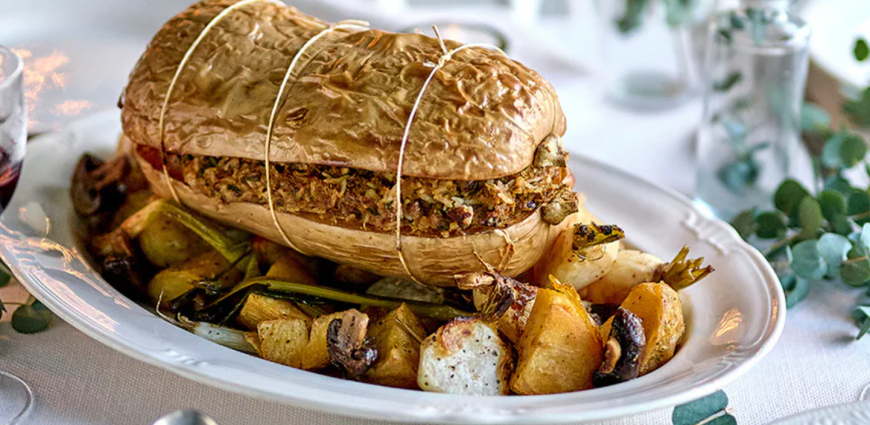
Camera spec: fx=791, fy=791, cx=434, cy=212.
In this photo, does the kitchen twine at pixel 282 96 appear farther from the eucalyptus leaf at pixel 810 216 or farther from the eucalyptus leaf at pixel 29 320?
the eucalyptus leaf at pixel 810 216

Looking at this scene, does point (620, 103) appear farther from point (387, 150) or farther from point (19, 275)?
point (19, 275)

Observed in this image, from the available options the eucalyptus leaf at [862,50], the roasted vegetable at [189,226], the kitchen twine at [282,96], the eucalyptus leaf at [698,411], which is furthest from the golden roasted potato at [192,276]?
the eucalyptus leaf at [862,50]

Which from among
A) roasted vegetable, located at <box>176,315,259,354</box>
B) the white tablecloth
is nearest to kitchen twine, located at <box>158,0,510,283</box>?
roasted vegetable, located at <box>176,315,259,354</box>

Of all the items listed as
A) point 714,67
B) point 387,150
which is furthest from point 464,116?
point 714,67

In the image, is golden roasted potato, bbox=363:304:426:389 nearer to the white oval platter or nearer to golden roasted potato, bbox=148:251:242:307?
the white oval platter

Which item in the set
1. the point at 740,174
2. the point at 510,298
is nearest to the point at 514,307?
the point at 510,298
